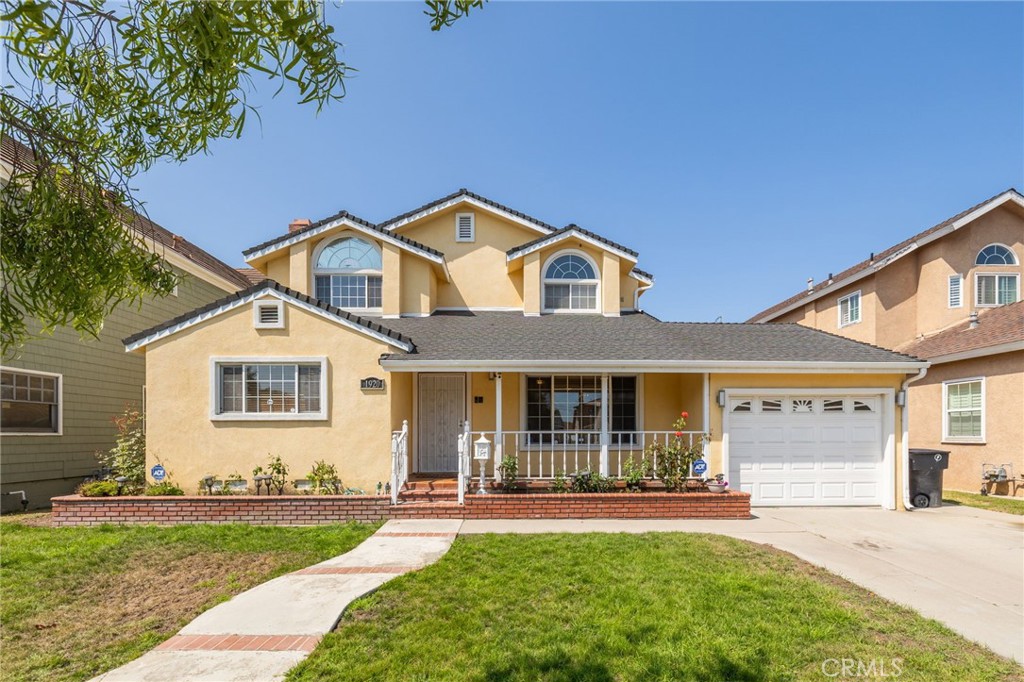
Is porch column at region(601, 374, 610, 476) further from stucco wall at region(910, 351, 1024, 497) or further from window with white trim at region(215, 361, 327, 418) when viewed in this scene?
stucco wall at region(910, 351, 1024, 497)

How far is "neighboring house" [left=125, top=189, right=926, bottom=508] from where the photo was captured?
9164 mm

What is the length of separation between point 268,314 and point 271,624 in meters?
6.18

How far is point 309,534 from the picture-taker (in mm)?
7613

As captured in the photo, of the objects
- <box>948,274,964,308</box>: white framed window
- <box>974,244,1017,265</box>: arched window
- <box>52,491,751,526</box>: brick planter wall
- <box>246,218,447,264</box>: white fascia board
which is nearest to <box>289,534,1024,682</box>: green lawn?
<box>52,491,751,526</box>: brick planter wall

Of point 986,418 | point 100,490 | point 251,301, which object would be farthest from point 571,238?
point 986,418

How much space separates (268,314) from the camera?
926 centimetres

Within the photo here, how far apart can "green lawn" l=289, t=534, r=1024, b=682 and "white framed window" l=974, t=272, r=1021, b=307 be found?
15821mm

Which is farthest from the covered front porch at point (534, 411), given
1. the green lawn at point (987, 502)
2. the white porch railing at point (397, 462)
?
the green lawn at point (987, 502)

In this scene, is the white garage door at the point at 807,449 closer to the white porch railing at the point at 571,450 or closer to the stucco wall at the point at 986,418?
the white porch railing at the point at 571,450

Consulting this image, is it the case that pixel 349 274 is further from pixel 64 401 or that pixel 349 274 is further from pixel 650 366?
pixel 650 366

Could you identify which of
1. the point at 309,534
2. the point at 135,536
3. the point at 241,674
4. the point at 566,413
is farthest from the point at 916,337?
the point at 135,536

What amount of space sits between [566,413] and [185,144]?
9208 millimetres

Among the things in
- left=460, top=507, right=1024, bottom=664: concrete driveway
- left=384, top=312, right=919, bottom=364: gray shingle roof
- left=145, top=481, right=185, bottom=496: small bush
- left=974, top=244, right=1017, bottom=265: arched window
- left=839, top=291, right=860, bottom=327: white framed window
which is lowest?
left=460, top=507, right=1024, bottom=664: concrete driveway

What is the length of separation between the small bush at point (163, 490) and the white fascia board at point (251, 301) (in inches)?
102
